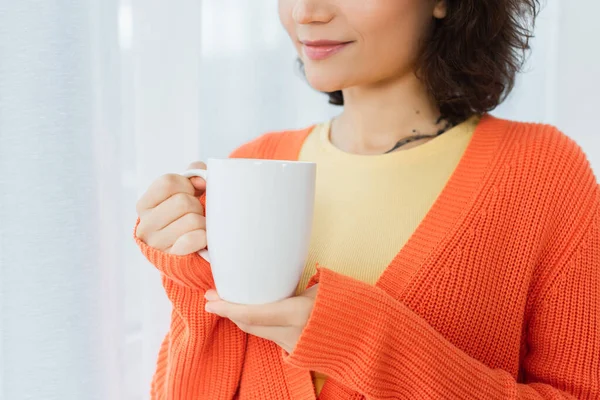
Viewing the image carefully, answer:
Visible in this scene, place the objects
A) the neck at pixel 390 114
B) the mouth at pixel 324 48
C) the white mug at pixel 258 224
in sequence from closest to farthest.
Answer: the white mug at pixel 258 224 < the mouth at pixel 324 48 < the neck at pixel 390 114

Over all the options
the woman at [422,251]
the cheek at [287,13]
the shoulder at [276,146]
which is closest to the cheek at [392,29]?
the woman at [422,251]

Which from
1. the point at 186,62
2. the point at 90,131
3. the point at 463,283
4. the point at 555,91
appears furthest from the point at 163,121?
the point at 555,91

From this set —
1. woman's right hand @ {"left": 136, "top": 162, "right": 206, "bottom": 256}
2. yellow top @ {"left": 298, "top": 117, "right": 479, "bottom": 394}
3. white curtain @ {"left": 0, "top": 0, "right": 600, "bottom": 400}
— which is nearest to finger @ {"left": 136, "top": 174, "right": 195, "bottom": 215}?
woman's right hand @ {"left": 136, "top": 162, "right": 206, "bottom": 256}

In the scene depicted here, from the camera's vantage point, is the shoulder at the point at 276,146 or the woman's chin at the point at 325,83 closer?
the woman's chin at the point at 325,83

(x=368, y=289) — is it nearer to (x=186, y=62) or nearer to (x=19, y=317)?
(x=19, y=317)

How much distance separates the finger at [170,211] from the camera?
0.63 meters

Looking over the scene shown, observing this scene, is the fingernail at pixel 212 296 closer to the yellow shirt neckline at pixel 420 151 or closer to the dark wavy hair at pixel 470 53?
the yellow shirt neckline at pixel 420 151

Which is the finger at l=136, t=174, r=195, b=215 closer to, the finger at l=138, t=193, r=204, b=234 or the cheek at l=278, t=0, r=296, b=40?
the finger at l=138, t=193, r=204, b=234

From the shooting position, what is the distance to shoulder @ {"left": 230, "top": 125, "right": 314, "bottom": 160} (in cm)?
94

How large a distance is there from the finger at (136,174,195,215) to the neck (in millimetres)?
365

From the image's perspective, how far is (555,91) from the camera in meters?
1.22

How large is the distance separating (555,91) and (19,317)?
1.14 meters

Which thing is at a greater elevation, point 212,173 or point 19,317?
point 212,173

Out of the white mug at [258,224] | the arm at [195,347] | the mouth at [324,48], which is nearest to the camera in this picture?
the white mug at [258,224]
